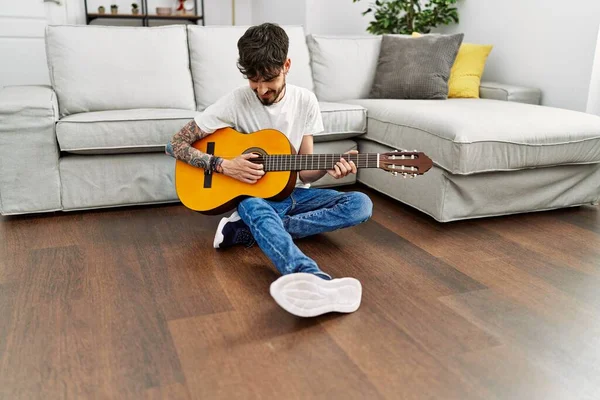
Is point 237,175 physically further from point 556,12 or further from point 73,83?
point 556,12

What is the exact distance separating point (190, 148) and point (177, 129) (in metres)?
0.56

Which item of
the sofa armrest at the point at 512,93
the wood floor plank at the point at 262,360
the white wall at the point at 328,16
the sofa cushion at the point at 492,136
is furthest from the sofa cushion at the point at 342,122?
the white wall at the point at 328,16

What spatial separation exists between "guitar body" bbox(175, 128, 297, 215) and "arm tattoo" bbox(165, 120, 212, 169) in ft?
0.11

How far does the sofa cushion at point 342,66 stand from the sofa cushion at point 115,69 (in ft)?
2.67

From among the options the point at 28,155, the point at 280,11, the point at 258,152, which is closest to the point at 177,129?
the point at 28,155

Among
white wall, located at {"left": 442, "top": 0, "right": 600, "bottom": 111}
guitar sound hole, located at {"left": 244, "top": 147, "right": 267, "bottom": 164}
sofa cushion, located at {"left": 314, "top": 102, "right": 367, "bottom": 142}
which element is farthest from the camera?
white wall, located at {"left": 442, "top": 0, "right": 600, "bottom": 111}

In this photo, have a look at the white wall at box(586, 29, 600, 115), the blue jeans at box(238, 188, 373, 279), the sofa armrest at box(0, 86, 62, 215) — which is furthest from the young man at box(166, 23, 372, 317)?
the white wall at box(586, 29, 600, 115)

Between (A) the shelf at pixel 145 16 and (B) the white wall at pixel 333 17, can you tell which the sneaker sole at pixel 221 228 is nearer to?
(B) the white wall at pixel 333 17

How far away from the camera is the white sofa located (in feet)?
7.61

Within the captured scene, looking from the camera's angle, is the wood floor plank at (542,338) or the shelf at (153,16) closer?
the wood floor plank at (542,338)

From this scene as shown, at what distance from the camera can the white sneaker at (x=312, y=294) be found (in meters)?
1.48

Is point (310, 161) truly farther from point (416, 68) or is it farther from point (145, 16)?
point (145, 16)

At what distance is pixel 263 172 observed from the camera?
74.2 inches

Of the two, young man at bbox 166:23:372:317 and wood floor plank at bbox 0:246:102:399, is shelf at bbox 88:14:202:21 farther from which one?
wood floor plank at bbox 0:246:102:399
